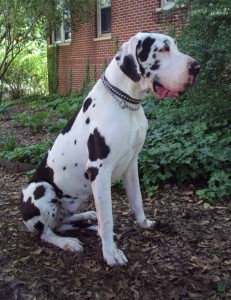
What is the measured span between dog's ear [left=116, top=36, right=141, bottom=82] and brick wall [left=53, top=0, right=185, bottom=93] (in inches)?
291

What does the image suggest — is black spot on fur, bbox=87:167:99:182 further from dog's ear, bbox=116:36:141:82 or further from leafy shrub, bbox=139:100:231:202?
leafy shrub, bbox=139:100:231:202

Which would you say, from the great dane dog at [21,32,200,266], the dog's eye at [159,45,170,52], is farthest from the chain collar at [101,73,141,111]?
the dog's eye at [159,45,170,52]

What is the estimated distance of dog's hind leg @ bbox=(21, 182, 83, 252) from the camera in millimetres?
3645

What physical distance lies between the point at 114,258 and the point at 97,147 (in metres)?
0.90

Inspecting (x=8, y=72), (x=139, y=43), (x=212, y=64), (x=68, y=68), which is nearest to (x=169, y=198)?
(x=139, y=43)

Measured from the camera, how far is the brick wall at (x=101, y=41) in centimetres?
1270

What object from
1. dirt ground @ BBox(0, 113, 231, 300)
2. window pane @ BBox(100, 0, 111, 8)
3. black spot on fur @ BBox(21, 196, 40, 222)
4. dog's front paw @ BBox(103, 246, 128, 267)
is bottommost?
dirt ground @ BBox(0, 113, 231, 300)

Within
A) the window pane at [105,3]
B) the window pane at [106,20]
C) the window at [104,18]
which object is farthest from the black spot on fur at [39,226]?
the window pane at [105,3]

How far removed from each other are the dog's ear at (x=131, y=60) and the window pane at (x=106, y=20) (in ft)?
41.7

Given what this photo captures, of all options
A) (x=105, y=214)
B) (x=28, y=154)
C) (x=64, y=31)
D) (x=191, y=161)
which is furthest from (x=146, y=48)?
(x=64, y=31)

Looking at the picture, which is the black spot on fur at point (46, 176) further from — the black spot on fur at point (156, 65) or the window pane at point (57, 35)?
the window pane at point (57, 35)

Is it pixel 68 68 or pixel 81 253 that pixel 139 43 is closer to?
pixel 81 253

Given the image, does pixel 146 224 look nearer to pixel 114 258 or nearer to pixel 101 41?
pixel 114 258

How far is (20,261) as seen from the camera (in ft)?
11.7
